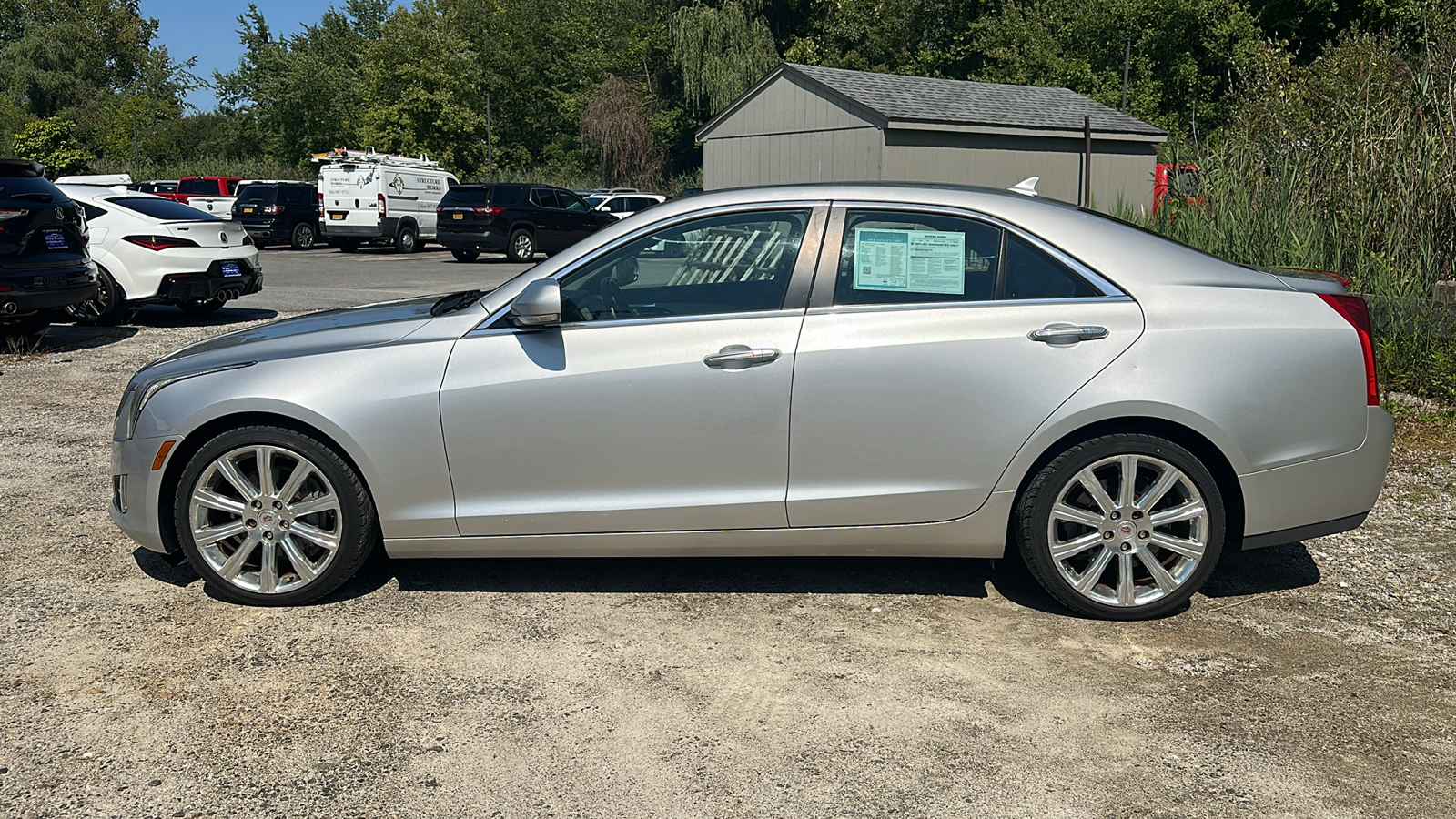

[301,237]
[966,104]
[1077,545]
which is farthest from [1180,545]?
[301,237]

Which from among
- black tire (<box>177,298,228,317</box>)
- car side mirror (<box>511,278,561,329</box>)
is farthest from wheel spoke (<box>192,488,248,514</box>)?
black tire (<box>177,298,228,317</box>)

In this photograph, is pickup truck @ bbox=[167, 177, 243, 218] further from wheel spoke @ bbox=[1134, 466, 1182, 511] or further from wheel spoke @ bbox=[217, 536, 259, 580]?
wheel spoke @ bbox=[1134, 466, 1182, 511]

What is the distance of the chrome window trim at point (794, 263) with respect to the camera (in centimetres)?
441

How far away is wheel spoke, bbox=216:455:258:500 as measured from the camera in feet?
14.8

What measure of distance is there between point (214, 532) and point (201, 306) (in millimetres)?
10656

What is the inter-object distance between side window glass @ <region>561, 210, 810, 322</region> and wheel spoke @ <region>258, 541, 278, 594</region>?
55.9 inches

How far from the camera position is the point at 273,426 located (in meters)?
4.50

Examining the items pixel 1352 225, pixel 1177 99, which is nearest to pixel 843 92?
pixel 1352 225

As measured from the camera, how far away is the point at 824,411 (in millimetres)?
4316

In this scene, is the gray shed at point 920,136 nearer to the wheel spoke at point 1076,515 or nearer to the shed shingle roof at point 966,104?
the shed shingle roof at point 966,104

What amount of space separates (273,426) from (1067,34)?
1708 inches

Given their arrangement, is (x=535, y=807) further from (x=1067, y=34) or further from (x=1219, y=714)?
(x=1067, y=34)

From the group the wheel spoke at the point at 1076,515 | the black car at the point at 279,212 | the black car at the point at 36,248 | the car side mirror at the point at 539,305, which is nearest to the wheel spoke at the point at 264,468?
the car side mirror at the point at 539,305

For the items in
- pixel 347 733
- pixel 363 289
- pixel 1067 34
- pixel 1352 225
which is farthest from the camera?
pixel 1067 34
